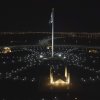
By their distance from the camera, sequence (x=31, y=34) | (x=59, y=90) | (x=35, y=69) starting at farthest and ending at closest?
(x=31, y=34) < (x=35, y=69) < (x=59, y=90)

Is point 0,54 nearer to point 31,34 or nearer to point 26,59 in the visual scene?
point 26,59

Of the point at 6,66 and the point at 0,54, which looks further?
the point at 0,54

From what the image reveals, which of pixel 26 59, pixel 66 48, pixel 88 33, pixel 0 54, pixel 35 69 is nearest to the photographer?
pixel 35 69

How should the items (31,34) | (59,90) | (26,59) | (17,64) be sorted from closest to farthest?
(59,90)
(17,64)
(26,59)
(31,34)

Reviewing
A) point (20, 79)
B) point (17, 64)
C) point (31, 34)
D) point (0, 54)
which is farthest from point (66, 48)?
point (31, 34)

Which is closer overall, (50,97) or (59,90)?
(50,97)

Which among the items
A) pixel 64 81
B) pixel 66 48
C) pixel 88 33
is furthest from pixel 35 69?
pixel 88 33

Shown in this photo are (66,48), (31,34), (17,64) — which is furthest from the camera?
(31,34)

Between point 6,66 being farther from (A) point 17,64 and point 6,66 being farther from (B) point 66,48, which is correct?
(B) point 66,48
